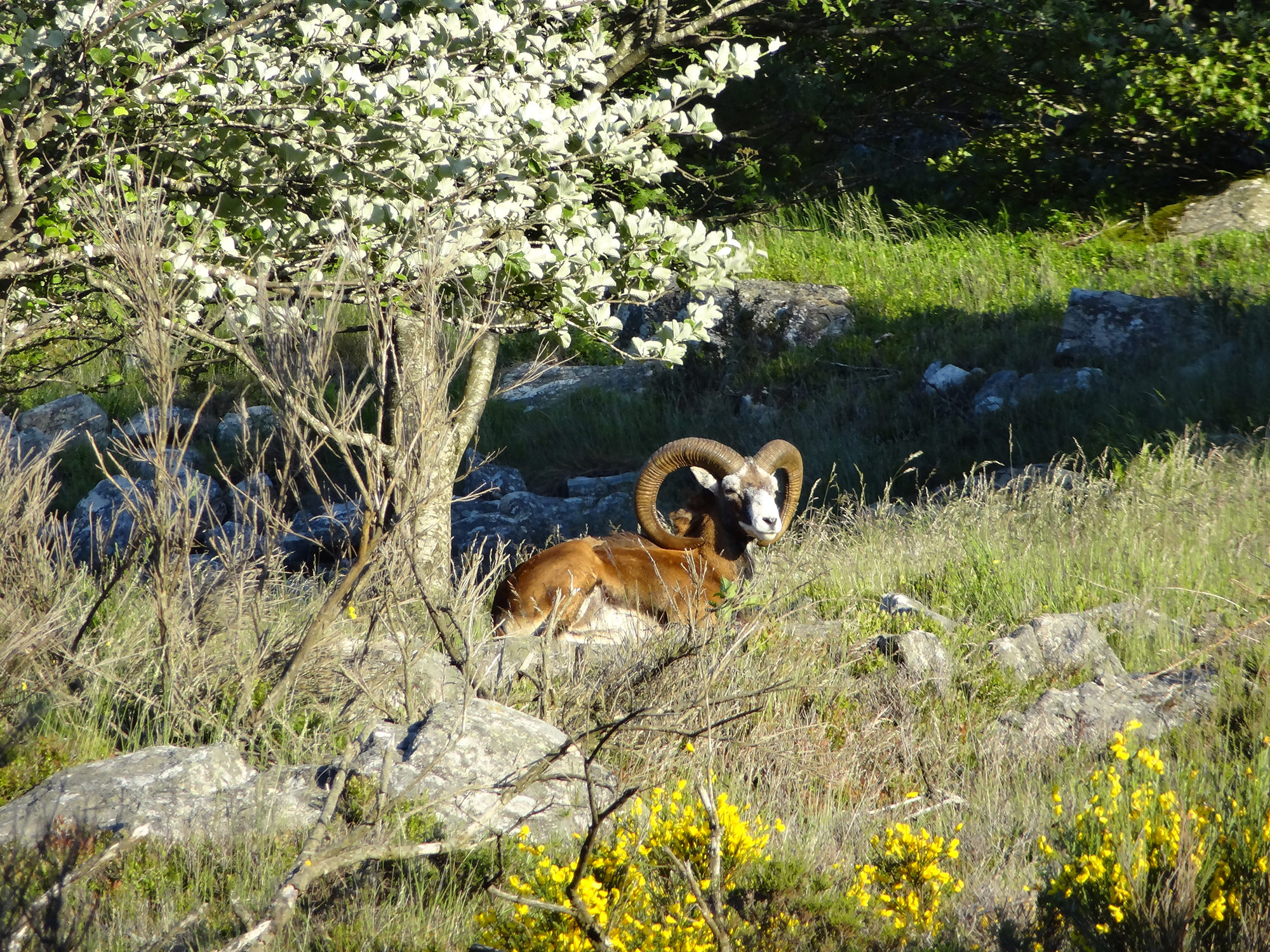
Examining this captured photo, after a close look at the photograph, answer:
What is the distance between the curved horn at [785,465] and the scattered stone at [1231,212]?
8673 mm

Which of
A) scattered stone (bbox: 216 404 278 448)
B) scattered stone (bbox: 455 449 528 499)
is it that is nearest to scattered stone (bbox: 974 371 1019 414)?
scattered stone (bbox: 455 449 528 499)

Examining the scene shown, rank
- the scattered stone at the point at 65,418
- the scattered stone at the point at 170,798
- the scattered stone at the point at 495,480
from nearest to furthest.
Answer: the scattered stone at the point at 170,798
the scattered stone at the point at 495,480
the scattered stone at the point at 65,418

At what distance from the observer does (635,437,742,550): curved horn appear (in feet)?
24.9

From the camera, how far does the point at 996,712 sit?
5590mm

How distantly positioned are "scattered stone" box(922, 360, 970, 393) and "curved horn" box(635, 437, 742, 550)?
5.30 meters

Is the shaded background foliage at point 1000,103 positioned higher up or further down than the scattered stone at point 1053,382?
higher up

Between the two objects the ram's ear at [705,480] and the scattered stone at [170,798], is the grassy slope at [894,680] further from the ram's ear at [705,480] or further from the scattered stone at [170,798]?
the ram's ear at [705,480]

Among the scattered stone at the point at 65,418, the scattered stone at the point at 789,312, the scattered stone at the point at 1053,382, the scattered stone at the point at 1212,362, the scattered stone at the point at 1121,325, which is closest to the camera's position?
the scattered stone at the point at 1212,362

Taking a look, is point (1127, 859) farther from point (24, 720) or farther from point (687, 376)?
point (687, 376)

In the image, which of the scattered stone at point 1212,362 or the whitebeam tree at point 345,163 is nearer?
the whitebeam tree at point 345,163

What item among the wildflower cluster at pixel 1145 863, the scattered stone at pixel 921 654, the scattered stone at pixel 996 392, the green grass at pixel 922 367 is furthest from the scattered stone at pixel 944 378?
the wildflower cluster at pixel 1145 863

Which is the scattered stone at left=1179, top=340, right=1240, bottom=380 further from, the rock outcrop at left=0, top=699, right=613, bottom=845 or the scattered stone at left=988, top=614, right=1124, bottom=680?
the rock outcrop at left=0, top=699, right=613, bottom=845

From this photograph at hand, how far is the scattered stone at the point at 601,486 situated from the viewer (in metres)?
12.5

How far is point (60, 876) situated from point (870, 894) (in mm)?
2522
